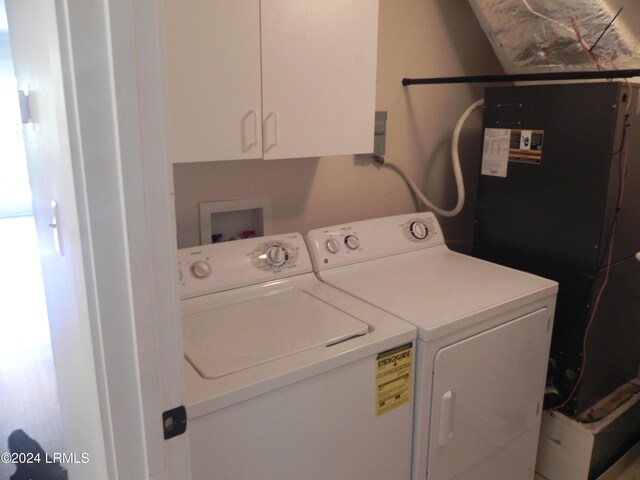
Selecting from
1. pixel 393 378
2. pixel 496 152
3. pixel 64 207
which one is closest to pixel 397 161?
pixel 496 152

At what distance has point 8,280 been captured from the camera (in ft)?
13.6

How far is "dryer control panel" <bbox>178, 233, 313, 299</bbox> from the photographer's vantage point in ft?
4.70

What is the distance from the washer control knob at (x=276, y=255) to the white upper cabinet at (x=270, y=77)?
1.11 ft

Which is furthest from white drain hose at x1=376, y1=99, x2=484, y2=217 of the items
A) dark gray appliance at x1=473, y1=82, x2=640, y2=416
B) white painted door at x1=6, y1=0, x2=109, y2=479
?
white painted door at x1=6, y1=0, x2=109, y2=479

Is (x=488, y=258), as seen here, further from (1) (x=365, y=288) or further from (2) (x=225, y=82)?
(2) (x=225, y=82)

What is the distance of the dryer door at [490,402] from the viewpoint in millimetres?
1368

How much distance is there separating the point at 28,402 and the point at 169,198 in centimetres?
248

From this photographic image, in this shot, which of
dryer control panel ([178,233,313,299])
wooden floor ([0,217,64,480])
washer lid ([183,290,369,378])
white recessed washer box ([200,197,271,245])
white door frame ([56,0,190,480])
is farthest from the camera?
wooden floor ([0,217,64,480])

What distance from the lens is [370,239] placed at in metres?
1.80

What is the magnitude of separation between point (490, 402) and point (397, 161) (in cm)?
109

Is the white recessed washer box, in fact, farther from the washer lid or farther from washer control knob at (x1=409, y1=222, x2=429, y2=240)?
washer control knob at (x1=409, y1=222, x2=429, y2=240)

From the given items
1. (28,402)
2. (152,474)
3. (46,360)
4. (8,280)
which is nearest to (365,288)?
(152,474)

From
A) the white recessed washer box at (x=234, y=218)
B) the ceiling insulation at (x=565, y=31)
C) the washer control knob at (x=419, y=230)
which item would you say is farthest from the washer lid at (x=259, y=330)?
the ceiling insulation at (x=565, y=31)

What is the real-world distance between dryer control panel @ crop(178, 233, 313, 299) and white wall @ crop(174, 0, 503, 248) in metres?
0.19
